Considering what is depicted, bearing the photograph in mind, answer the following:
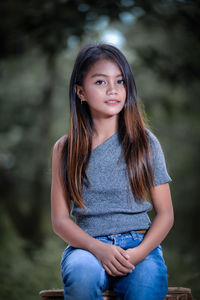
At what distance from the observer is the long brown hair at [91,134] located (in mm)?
1780

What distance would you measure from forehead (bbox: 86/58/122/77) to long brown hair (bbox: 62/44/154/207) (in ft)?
0.05

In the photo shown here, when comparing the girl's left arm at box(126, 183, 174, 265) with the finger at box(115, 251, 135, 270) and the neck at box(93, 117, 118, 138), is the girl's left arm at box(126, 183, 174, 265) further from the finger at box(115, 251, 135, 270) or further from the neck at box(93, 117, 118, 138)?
the neck at box(93, 117, 118, 138)

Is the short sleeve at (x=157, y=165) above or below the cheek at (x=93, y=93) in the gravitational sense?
below

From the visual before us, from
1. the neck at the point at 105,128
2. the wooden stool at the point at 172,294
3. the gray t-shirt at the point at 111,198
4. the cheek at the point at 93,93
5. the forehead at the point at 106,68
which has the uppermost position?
the forehead at the point at 106,68

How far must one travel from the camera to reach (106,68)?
1.81 metres

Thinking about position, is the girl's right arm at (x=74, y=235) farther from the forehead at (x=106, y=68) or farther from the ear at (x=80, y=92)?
the forehead at (x=106, y=68)

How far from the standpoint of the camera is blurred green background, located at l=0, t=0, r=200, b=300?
3717 mm

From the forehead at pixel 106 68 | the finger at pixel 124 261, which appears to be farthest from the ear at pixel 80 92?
the finger at pixel 124 261

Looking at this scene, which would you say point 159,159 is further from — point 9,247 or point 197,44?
point 9,247

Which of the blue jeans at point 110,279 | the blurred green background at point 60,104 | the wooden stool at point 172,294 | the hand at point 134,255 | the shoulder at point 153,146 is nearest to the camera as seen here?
the blue jeans at point 110,279

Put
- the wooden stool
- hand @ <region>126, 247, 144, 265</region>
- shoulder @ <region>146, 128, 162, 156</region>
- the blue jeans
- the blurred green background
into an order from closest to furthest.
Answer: the blue jeans, hand @ <region>126, 247, 144, 265</region>, the wooden stool, shoulder @ <region>146, 128, 162, 156</region>, the blurred green background

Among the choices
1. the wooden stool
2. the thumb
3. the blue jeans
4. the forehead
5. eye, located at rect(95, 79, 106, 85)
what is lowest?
the wooden stool

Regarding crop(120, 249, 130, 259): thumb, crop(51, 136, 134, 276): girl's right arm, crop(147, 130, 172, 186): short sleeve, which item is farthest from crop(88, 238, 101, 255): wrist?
crop(147, 130, 172, 186): short sleeve

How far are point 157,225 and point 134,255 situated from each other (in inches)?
7.8
